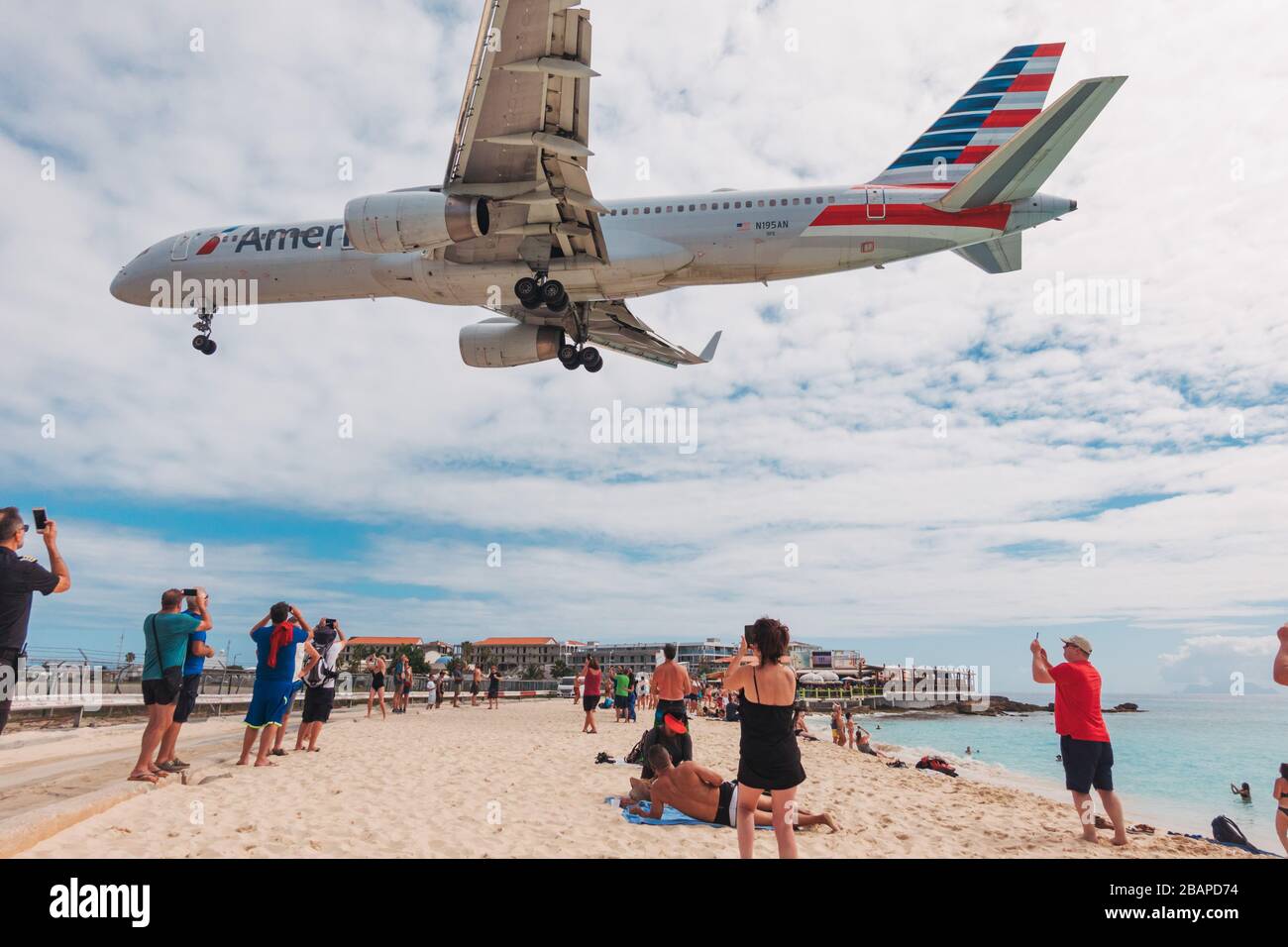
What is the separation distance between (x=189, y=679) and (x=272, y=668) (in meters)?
1.11

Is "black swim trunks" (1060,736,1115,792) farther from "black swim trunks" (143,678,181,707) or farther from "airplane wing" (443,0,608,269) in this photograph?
"airplane wing" (443,0,608,269)

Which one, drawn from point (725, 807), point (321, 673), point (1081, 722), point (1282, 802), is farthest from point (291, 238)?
point (1282, 802)

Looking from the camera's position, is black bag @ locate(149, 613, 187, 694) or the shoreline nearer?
black bag @ locate(149, 613, 187, 694)

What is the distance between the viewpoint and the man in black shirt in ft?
16.0

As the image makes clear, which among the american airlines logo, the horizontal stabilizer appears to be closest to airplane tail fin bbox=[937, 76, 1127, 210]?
the horizontal stabilizer

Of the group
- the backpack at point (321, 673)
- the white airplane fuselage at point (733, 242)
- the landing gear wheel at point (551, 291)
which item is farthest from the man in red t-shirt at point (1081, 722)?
the landing gear wheel at point (551, 291)

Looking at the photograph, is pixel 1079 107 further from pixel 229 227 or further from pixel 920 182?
pixel 229 227

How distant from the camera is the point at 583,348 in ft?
64.1

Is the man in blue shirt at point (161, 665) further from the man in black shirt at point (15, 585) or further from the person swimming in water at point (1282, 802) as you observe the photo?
the person swimming in water at point (1282, 802)

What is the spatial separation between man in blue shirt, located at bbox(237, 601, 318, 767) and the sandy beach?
0.54 metres

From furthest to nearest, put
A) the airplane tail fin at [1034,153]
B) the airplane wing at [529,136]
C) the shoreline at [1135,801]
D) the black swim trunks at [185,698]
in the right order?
the shoreline at [1135,801]
the airplane tail fin at [1034,153]
the airplane wing at [529,136]
the black swim trunks at [185,698]

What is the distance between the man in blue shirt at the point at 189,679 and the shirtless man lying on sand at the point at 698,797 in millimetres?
→ 4687

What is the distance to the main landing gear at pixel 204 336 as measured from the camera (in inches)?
739
